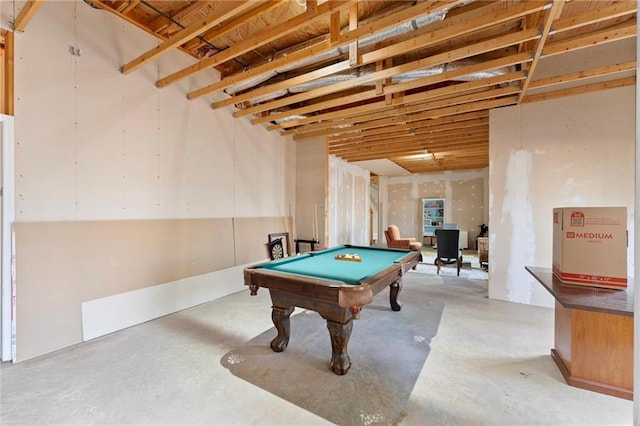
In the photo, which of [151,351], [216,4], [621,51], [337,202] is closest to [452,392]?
[151,351]

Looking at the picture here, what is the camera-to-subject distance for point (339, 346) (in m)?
2.16

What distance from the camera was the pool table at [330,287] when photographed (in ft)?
6.14

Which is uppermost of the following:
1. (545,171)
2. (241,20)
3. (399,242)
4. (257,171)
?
(241,20)

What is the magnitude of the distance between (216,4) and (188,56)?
1252 mm

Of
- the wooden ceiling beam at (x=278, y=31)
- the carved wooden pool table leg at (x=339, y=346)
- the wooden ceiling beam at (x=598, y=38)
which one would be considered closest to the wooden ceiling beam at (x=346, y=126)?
the wooden ceiling beam at (x=598, y=38)

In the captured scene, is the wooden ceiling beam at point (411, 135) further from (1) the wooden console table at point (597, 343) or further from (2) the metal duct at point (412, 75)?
(1) the wooden console table at point (597, 343)

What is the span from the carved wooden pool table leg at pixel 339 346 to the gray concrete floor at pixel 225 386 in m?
0.48

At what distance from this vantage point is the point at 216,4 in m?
2.85

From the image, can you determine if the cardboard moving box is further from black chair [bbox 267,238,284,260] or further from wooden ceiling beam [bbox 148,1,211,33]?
black chair [bbox 267,238,284,260]

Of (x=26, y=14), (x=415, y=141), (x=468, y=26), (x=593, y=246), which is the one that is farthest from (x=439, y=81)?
(x=26, y=14)

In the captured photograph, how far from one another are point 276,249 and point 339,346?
3.23 metres

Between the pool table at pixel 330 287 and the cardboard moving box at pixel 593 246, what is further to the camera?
the cardboard moving box at pixel 593 246

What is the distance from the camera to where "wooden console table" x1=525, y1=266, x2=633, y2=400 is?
1.87 metres

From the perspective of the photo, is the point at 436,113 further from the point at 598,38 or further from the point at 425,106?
the point at 598,38
